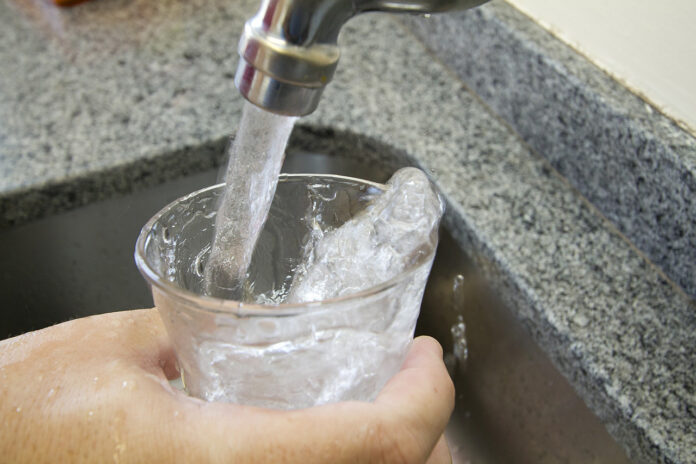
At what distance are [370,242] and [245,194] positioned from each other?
0.09 metres

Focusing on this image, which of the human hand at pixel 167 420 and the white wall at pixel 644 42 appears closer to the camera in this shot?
the human hand at pixel 167 420

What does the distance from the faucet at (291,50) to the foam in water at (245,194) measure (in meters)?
0.03

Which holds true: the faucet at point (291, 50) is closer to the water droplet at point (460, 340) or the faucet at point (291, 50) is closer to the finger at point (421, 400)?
the finger at point (421, 400)

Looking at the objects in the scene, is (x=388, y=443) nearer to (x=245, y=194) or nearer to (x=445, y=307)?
(x=245, y=194)

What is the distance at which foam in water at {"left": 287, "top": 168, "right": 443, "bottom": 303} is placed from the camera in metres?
0.41

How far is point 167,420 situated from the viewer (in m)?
0.33

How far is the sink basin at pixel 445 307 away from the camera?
59 centimetres

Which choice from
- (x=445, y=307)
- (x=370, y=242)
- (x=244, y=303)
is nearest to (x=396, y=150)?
(x=445, y=307)

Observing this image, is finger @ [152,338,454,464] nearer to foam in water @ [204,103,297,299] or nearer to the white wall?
foam in water @ [204,103,297,299]

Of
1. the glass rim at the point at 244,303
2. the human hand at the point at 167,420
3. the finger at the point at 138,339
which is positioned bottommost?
the finger at the point at 138,339

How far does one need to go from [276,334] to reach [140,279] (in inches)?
20.0

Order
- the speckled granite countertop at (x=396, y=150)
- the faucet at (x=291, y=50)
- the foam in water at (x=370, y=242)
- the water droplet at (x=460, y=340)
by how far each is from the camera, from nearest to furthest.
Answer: the faucet at (x=291, y=50)
the foam in water at (x=370, y=242)
the speckled granite countertop at (x=396, y=150)
the water droplet at (x=460, y=340)

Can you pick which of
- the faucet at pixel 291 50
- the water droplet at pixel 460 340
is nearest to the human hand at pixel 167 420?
the faucet at pixel 291 50

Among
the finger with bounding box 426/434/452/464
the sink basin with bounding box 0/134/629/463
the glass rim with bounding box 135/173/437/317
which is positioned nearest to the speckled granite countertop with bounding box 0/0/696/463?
the sink basin with bounding box 0/134/629/463
